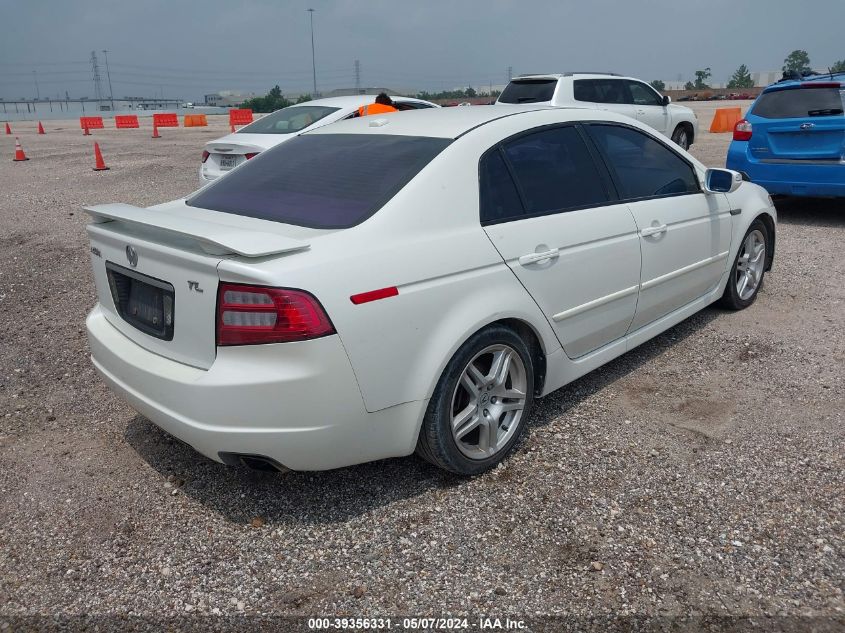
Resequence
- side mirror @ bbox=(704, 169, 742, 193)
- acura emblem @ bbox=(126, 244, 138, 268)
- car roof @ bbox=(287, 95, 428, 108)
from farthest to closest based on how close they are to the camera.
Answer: car roof @ bbox=(287, 95, 428, 108) < side mirror @ bbox=(704, 169, 742, 193) < acura emblem @ bbox=(126, 244, 138, 268)

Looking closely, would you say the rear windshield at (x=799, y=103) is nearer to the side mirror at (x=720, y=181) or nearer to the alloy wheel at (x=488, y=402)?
the side mirror at (x=720, y=181)

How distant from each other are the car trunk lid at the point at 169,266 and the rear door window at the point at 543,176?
1016 millimetres

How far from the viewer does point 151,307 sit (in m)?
2.96

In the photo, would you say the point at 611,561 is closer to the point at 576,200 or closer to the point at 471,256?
the point at 471,256

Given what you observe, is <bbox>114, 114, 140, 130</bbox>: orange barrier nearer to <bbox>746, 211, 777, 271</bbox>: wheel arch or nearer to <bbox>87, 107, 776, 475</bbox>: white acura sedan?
<bbox>87, 107, 776, 475</bbox>: white acura sedan

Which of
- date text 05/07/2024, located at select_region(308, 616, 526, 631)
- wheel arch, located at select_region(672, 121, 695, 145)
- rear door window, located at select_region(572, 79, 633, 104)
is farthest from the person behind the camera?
wheel arch, located at select_region(672, 121, 695, 145)

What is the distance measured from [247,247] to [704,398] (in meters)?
2.81

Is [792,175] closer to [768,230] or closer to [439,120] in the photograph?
[768,230]

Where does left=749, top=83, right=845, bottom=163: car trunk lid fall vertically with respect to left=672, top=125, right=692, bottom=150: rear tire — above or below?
above

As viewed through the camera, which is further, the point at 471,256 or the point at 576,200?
the point at 576,200

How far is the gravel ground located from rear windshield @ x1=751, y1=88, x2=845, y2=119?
4.31 m

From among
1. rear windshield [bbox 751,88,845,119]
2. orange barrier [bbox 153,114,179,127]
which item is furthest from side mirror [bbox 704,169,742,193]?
orange barrier [bbox 153,114,179,127]

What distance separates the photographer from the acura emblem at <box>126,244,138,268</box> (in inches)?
117

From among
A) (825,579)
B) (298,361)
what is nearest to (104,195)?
(298,361)
